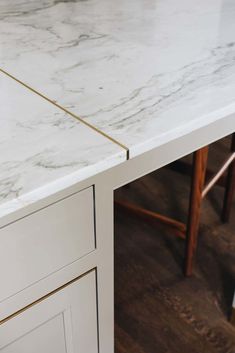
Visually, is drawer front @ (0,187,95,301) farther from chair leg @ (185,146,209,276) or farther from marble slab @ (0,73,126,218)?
chair leg @ (185,146,209,276)

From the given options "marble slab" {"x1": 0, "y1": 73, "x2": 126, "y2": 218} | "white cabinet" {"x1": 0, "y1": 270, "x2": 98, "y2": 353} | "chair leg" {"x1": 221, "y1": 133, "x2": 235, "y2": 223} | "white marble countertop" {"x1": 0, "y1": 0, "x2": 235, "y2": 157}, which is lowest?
"chair leg" {"x1": 221, "y1": 133, "x2": 235, "y2": 223}

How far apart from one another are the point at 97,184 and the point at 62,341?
33 centimetres

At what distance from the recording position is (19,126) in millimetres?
726

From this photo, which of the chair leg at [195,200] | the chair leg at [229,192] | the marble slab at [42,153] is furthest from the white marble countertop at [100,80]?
the chair leg at [229,192]

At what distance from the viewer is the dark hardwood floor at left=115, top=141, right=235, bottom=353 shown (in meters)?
1.38

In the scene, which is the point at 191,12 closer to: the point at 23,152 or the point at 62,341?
the point at 23,152

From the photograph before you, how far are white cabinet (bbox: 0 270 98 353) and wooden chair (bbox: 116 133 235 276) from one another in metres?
0.66

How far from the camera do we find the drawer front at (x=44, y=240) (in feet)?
2.07

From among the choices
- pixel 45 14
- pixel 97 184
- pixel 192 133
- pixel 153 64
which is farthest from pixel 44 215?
pixel 45 14

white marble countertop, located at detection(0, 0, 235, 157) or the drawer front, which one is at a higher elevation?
white marble countertop, located at detection(0, 0, 235, 157)

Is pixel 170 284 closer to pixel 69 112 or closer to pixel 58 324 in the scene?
pixel 58 324

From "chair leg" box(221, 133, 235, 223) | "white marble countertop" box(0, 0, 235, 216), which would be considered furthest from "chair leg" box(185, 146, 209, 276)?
"white marble countertop" box(0, 0, 235, 216)

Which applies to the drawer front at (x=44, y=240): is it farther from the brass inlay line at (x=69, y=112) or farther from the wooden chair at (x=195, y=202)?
the wooden chair at (x=195, y=202)

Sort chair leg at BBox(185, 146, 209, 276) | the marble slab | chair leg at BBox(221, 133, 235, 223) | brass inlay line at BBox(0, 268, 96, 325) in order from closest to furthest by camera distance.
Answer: the marble slab, brass inlay line at BBox(0, 268, 96, 325), chair leg at BBox(185, 146, 209, 276), chair leg at BBox(221, 133, 235, 223)
